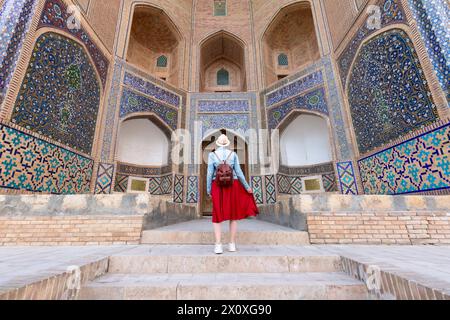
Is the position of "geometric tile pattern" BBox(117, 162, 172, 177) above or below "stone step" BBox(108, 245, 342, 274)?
above

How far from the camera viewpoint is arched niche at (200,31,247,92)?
9.58 metres

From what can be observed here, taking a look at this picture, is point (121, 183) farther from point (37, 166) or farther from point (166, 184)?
point (37, 166)

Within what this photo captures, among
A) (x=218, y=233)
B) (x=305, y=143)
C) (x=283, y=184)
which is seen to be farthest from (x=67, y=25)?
(x=305, y=143)

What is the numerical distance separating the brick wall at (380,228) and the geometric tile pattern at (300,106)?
4.67 meters

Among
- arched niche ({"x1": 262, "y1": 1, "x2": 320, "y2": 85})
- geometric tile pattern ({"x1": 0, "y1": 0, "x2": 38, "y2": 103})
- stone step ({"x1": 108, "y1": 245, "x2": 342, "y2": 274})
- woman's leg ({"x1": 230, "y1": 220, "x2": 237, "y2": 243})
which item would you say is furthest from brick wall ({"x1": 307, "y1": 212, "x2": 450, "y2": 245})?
arched niche ({"x1": 262, "y1": 1, "x2": 320, "y2": 85})

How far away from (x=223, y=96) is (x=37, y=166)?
6.16m

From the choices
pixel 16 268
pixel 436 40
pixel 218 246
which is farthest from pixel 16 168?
pixel 436 40

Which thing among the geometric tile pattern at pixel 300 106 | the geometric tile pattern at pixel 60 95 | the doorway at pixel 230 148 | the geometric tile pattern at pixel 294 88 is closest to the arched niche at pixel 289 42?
the geometric tile pattern at pixel 294 88

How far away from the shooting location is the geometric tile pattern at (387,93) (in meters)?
3.93

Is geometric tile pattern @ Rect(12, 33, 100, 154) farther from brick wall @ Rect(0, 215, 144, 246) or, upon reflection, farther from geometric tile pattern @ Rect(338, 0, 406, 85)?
geometric tile pattern @ Rect(338, 0, 406, 85)

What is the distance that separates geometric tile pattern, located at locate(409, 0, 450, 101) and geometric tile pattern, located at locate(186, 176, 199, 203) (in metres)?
6.32

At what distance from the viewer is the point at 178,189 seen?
727cm

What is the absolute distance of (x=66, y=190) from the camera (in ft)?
15.5
